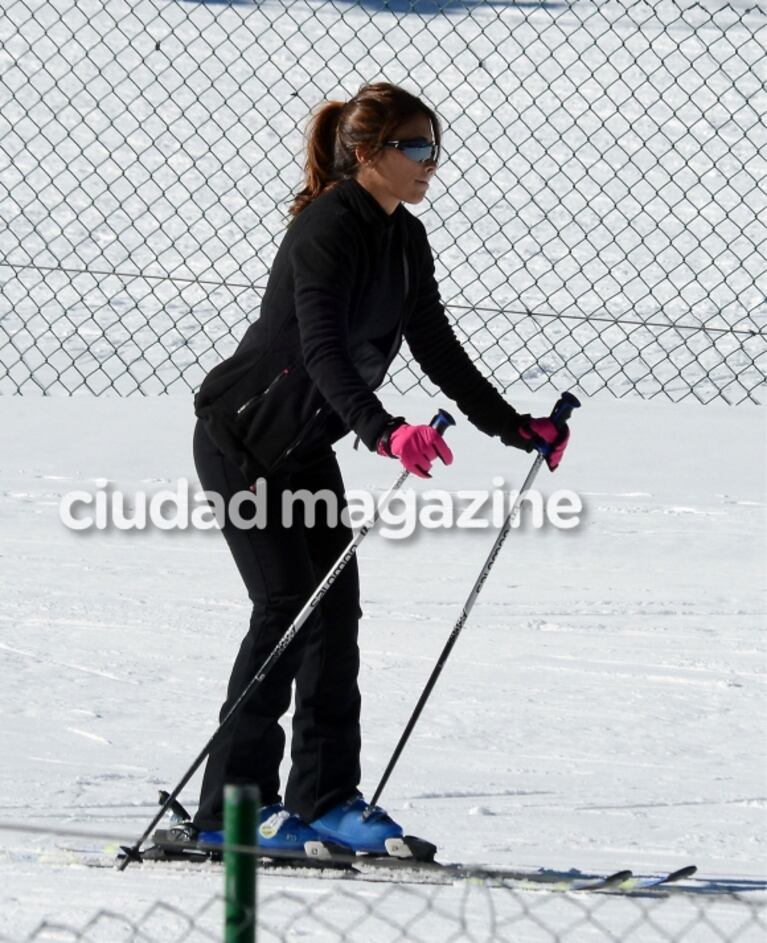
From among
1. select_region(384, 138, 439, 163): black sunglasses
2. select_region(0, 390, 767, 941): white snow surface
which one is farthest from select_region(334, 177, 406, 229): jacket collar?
select_region(0, 390, 767, 941): white snow surface

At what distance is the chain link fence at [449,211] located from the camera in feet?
26.0

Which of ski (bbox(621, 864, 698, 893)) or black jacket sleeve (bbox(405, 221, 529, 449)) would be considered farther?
black jacket sleeve (bbox(405, 221, 529, 449))

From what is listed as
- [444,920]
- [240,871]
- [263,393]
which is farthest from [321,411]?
[240,871]

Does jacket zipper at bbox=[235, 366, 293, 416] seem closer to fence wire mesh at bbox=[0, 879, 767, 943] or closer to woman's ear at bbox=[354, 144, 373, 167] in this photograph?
woman's ear at bbox=[354, 144, 373, 167]

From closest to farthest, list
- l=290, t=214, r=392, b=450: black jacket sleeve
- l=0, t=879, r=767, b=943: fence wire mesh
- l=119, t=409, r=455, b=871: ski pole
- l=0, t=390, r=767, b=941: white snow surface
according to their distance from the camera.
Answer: l=0, t=879, r=767, b=943: fence wire mesh → l=290, t=214, r=392, b=450: black jacket sleeve → l=119, t=409, r=455, b=871: ski pole → l=0, t=390, r=767, b=941: white snow surface

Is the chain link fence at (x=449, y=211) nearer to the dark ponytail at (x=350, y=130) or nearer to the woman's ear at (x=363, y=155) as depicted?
the dark ponytail at (x=350, y=130)

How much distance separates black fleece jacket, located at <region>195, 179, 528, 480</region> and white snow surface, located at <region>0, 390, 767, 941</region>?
0.94 meters

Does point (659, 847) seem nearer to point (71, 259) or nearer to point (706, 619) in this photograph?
point (706, 619)

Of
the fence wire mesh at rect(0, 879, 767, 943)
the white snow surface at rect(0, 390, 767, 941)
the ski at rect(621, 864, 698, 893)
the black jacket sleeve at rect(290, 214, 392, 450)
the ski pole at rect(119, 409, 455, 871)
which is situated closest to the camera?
the fence wire mesh at rect(0, 879, 767, 943)

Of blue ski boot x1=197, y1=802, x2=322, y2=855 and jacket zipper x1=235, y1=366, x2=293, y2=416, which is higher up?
jacket zipper x1=235, y1=366, x2=293, y2=416

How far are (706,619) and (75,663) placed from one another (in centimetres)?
202

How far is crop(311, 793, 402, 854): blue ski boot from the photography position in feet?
11.5

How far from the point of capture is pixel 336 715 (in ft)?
11.8

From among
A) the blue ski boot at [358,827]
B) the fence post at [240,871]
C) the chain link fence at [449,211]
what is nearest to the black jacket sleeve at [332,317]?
the blue ski boot at [358,827]
